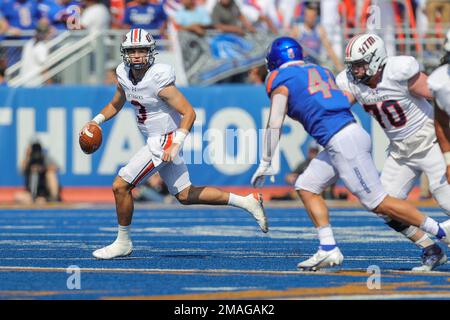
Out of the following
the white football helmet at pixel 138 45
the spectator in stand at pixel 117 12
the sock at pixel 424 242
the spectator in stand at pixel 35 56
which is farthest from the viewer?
the spectator in stand at pixel 117 12

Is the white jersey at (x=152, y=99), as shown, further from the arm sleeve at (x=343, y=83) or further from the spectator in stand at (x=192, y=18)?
the spectator in stand at (x=192, y=18)

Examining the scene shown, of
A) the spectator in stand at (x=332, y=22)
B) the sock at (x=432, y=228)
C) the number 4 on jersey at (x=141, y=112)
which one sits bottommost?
the sock at (x=432, y=228)

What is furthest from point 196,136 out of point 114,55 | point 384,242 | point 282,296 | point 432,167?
point 282,296

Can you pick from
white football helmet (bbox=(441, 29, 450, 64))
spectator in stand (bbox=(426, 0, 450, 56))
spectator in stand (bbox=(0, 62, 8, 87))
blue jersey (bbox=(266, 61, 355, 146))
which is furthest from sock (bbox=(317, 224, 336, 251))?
spectator in stand (bbox=(0, 62, 8, 87))

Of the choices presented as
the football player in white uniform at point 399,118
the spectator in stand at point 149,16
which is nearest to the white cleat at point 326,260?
the football player in white uniform at point 399,118

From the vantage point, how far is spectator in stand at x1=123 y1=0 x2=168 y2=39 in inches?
679

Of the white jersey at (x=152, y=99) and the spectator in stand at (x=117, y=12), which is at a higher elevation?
the spectator in stand at (x=117, y=12)

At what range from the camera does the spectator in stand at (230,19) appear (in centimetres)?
1708

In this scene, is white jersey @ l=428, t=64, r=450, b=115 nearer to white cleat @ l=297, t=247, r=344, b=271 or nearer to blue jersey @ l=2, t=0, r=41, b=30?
white cleat @ l=297, t=247, r=344, b=271

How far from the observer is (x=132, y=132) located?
16938mm

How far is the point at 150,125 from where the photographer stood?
30.6 feet

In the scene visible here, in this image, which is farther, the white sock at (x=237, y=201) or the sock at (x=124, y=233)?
the white sock at (x=237, y=201)

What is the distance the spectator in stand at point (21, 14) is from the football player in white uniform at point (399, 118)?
32.9ft

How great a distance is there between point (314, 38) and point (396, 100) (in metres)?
8.68
